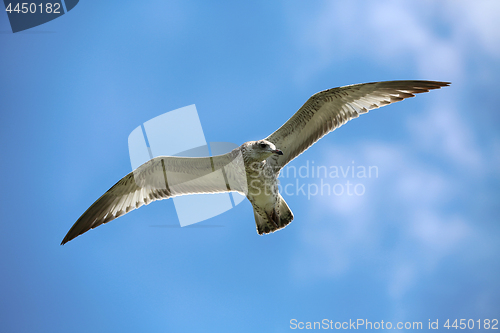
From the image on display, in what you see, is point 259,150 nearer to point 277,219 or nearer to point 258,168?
point 258,168

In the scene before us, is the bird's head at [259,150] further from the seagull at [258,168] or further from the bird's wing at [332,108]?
the bird's wing at [332,108]

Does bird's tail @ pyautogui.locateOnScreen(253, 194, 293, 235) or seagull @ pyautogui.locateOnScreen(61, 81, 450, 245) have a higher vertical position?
seagull @ pyautogui.locateOnScreen(61, 81, 450, 245)

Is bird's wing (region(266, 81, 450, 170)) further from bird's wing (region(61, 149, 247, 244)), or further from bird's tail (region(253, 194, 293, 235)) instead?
bird's wing (region(61, 149, 247, 244))

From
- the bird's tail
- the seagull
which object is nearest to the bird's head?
the seagull

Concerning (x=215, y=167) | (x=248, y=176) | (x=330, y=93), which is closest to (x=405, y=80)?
(x=330, y=93)

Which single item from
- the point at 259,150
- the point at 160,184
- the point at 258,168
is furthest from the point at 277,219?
the point at 160,184

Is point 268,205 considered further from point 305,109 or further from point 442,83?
point 442,83
